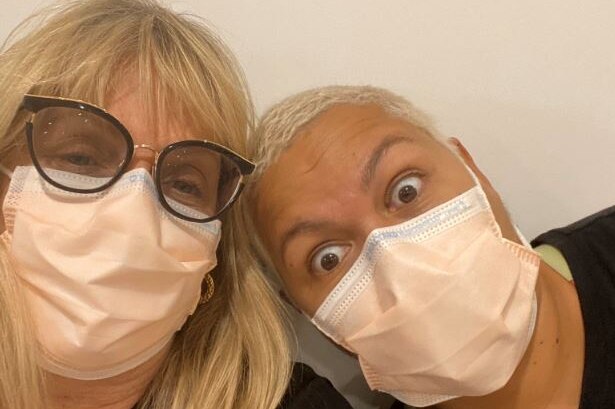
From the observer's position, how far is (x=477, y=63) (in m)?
1.52

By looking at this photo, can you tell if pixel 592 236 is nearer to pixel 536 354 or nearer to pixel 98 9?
pixel 536 354

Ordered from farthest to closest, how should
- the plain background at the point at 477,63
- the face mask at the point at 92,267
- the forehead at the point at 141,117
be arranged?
the plain background at the point at 477,63, the forehead at the point at 141,117, the face mask at the point at 92,267

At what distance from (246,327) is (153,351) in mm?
213

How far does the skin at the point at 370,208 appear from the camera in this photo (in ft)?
3.79

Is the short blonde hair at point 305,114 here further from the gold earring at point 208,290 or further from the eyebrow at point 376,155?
the gold earring at point 208,290

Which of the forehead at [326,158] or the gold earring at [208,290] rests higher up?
the forehead at [326,158]

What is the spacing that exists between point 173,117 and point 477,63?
70cm

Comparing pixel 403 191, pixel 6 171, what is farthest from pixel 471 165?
pixel 6 171

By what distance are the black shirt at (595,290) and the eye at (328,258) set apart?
1.39ft

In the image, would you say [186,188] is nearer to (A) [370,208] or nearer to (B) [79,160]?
(B) [79,160]

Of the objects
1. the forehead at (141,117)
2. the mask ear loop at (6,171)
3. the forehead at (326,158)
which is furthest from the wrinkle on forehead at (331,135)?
the mask ear loop at (6,171)

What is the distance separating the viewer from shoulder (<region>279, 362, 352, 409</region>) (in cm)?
128

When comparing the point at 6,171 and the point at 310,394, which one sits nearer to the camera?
the point at 6,171

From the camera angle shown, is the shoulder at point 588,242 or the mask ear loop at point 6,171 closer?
the mask ear loop at point 6,171
